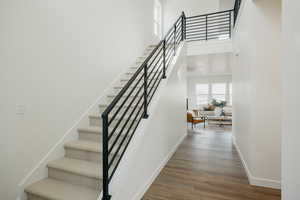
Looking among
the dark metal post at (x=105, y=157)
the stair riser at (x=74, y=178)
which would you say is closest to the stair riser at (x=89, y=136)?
the stair riser at (x=74, y=178)

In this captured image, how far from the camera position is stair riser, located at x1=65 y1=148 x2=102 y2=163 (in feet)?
6.90

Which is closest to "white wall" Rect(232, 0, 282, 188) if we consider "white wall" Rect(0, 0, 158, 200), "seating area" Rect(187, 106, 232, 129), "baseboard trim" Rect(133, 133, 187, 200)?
"baseboard trim" Rect(133, 133, 187, 200)

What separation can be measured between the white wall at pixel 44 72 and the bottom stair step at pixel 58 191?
202 millimetres

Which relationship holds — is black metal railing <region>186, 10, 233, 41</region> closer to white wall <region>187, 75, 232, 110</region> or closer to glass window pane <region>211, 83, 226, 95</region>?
white wall <region>187, 75, 232, 110</region>

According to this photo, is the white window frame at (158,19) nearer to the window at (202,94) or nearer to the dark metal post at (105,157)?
the window at (202,94)

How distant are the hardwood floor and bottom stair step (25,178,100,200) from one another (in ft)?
2.41

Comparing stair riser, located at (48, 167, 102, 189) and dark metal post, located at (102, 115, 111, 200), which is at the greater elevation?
dark metal post, located at (102, 115, 111, 200)

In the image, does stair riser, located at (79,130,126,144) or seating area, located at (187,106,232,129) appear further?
seating area, located at (187,106,232,129)

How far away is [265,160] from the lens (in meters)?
2.29

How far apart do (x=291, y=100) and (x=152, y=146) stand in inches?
69.3

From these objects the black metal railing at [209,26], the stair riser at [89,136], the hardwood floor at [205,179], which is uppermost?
the black metal railing at [209,26]

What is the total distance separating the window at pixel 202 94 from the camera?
9.94m

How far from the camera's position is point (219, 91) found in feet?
31.7

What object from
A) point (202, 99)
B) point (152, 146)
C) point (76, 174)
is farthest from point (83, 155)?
point (202, 99)
